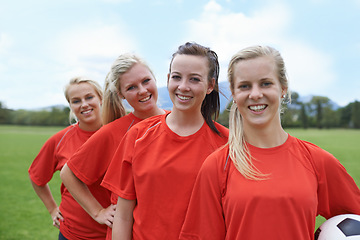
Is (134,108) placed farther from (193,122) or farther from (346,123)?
(346,123)

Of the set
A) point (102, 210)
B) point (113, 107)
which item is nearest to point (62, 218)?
point (102, 210)

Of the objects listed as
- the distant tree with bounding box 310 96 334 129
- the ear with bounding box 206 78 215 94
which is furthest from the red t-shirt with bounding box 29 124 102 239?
the distant tree with bounding box 310 96 334 129

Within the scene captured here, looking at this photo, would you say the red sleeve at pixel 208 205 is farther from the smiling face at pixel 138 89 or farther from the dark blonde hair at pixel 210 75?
the smiling face at pixel 138 89

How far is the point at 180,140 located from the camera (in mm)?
2098

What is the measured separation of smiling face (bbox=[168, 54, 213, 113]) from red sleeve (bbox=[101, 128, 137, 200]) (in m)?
0.39

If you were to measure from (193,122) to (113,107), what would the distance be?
977mm

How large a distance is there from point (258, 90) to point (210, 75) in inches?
17.8

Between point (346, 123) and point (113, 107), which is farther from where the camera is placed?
point (346, 123)

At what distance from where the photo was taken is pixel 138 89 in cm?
262

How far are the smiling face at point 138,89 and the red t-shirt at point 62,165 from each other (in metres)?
0.86

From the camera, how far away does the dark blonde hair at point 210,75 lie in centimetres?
216

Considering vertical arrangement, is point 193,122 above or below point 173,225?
above

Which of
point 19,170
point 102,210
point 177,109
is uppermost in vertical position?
point 177,109

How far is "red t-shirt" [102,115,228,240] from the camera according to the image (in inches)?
77.7
